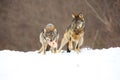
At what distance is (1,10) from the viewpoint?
2.70 metres

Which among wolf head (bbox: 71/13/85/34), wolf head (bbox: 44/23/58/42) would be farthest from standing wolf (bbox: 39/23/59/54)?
wolf head (bbox: 71/13/85/34)

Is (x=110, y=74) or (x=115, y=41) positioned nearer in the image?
(x=110, y=74)

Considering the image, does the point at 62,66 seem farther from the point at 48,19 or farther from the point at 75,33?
the point at 48,19

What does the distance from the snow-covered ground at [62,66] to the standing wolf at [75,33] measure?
0.38 feet

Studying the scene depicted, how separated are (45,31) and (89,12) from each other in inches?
16.1

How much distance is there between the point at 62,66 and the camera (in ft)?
7.19

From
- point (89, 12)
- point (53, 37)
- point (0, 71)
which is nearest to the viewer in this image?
point (0, 71)

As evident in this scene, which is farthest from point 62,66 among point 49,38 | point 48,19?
point 48,19

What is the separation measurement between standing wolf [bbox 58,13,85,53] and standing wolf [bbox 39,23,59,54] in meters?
0.07

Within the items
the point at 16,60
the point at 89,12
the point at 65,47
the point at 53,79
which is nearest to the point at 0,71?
the point at 16,60

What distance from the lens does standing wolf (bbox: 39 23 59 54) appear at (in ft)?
7.90

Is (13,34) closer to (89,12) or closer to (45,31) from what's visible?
(45,31)

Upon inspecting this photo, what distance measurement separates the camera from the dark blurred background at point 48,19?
267cm

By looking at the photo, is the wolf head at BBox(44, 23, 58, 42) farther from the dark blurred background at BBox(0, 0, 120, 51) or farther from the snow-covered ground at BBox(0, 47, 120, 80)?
the dark blurred background at BBox(0, 0, 120, 51)
